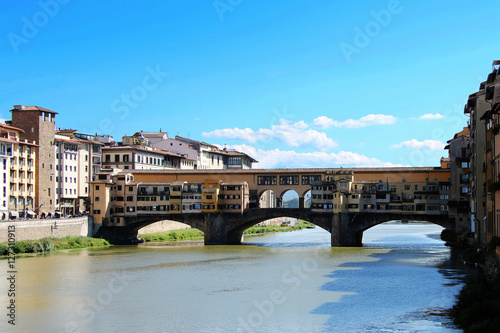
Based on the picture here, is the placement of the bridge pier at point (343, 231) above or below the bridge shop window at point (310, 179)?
below

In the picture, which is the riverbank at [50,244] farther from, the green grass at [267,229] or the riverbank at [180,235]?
the green grass at [267,229]

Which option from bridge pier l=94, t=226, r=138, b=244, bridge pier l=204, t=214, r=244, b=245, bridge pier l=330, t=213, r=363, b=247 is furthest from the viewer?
bridge pier l=94, t=226, r=138, b=244

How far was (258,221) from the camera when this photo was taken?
5784cm

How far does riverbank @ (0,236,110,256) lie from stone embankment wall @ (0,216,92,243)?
60 centimetres

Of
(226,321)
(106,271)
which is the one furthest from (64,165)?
(226,321)

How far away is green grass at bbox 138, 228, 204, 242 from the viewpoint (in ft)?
203

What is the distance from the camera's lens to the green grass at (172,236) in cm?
6194

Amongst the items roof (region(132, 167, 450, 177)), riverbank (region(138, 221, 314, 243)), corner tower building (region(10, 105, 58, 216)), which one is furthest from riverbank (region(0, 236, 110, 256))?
roof (region(132, 167, 450, 177))

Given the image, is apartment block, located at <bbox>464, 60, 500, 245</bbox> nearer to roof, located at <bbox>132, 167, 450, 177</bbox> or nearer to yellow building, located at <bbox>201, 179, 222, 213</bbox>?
roof, located at <bbox>132, 167, 450, 177</bbox>

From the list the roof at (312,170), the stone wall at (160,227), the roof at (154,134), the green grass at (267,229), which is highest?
the roof at (154,134)

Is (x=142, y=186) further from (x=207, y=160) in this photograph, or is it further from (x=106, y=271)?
(x=207, y=160)

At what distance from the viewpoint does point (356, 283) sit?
3150 cm

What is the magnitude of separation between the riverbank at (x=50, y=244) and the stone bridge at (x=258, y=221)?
351 centimetres

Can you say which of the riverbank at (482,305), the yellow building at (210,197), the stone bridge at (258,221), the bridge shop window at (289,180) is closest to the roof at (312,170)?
the bridge shop window at (289,180)
